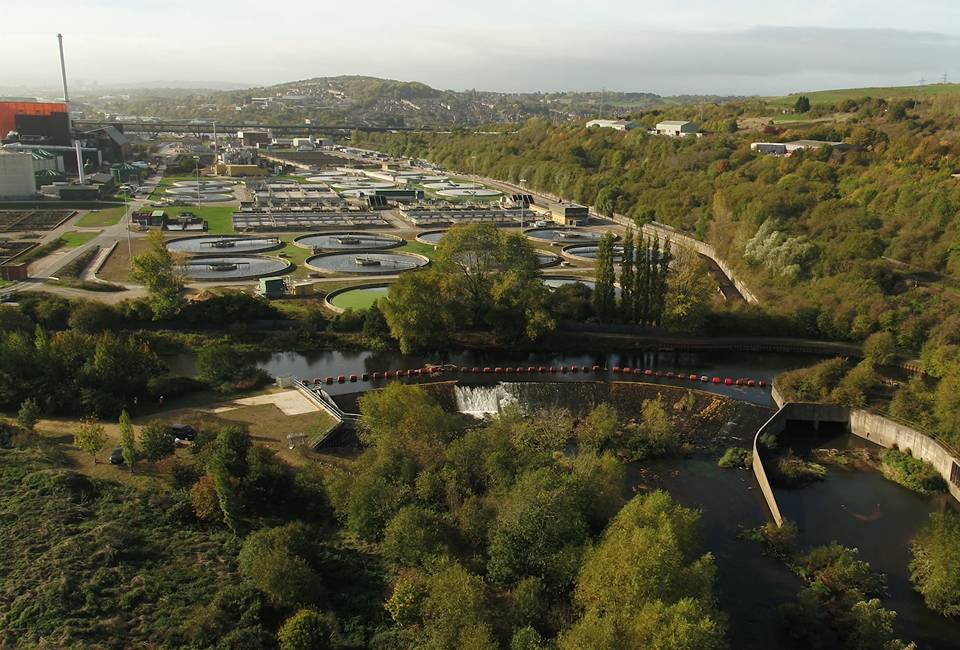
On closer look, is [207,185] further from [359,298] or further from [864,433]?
[864,433]

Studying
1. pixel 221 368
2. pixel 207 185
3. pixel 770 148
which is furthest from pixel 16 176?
pixel 770 148

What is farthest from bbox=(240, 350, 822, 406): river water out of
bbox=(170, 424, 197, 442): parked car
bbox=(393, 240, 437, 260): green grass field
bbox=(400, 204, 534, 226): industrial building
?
bbox=(400, 204, 534, 226): industrial building

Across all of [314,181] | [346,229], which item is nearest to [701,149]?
[346,229]

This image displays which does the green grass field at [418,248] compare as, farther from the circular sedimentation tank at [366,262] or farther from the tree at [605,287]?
the tree at [605,287]

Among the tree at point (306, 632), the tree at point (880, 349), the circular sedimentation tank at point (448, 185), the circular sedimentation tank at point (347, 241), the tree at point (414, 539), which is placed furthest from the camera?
the circular sedimentation tank at point (448, 185)

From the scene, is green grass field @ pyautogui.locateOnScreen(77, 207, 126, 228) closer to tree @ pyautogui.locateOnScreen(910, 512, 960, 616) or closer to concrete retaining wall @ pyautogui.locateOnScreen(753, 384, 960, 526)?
concrete retaining wall @ pyautogui.locateOnScreen(753, 384, 960, 526)

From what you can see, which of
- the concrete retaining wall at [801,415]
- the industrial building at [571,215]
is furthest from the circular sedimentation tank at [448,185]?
the concrete retaining wall at [801,415]

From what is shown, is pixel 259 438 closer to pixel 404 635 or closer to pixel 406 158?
pixel 404 635
